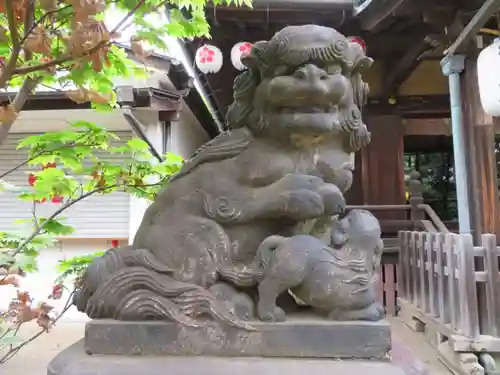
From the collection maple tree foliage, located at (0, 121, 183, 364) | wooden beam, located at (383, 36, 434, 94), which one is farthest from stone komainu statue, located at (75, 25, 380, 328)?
wooden beam, located at (383, 36, 434, 94)

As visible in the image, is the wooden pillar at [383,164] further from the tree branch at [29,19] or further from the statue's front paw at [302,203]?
the tree branch at [29,19]

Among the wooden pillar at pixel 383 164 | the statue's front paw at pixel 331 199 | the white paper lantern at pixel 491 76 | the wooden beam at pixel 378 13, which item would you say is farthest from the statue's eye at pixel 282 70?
the wooden pillar at pixel 383 164

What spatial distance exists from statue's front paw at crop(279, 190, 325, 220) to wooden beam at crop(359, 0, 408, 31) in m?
3.81

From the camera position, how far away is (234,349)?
1.53 meters

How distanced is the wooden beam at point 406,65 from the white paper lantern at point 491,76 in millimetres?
1876

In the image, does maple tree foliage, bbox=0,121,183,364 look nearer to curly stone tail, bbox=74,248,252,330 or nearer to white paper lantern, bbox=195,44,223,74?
curly stone tail, bbox=74,248,252,330

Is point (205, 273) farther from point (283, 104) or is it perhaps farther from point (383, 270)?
point (383, 270)

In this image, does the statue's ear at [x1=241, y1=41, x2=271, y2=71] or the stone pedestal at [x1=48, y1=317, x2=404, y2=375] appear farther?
the statue's ear at [x1=241, y1=41, x2=271, y2=71]

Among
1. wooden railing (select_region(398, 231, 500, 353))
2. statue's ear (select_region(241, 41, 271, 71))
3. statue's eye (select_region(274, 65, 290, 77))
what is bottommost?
wooden railing (select_region(398, 231, 500, 353))

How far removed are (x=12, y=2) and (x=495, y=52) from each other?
356 cm

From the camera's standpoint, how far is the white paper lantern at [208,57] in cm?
563

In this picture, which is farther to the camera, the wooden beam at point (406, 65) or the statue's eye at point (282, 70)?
the wooden beam at point (406, 65)

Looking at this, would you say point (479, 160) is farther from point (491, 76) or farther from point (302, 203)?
point (302, 203)

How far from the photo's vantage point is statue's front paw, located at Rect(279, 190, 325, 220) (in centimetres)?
161
